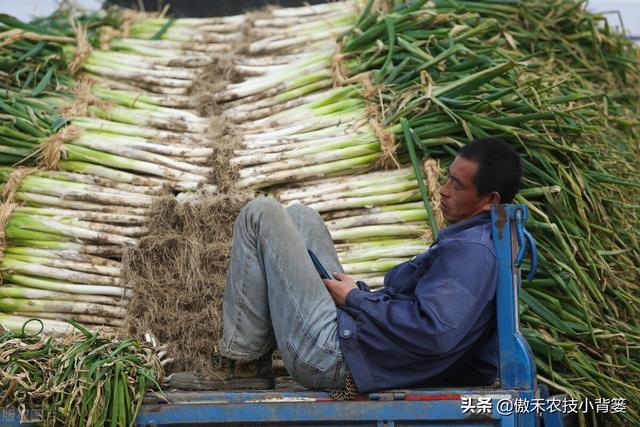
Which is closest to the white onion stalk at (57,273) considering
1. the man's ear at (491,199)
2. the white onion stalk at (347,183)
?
the white onion stalk at (347,183)

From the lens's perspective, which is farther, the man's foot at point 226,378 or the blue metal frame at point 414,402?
the man's foot at point 226,378

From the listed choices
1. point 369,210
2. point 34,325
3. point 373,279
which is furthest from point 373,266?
point 34,325

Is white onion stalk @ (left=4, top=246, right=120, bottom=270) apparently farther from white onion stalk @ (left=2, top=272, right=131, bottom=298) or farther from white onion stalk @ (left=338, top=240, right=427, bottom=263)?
white onion stalk @ (left=338, top=240, right=427, bottom=263)

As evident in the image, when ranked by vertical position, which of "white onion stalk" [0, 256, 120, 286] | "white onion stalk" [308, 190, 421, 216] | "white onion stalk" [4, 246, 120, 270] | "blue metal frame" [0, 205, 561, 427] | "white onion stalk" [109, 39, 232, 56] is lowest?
"blue metal frame" [0, 205, 561, 427]

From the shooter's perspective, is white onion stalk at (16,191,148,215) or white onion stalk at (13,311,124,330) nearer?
white onion stalk at (13,311,124,330)

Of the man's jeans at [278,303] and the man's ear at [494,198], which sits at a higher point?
the man's ear at [494,198]

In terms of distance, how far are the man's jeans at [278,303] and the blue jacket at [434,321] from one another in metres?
0.09

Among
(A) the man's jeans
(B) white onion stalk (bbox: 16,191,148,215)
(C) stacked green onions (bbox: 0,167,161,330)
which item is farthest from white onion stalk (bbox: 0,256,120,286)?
(A) the man's jeans

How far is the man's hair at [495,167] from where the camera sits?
3596mm

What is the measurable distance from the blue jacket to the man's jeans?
0.09 m

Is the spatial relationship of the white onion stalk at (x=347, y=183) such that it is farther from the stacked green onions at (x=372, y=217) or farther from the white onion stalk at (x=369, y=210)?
the white onion stalk at (x=369, y=210)

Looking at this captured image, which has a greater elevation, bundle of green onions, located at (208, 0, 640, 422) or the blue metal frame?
bundle of green onions, located at (208, 0, 640, 422)

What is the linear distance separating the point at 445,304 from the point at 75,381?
1441mm

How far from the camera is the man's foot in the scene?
373 cm
